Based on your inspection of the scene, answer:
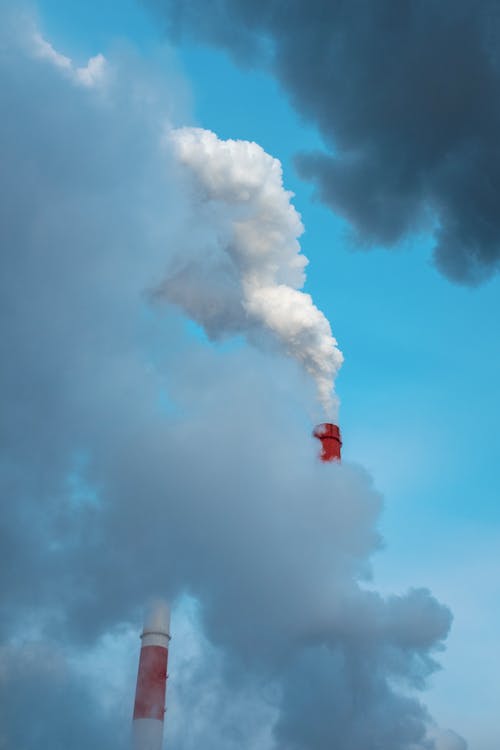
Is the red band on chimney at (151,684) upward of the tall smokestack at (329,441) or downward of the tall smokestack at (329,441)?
downward

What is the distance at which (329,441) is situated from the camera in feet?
118

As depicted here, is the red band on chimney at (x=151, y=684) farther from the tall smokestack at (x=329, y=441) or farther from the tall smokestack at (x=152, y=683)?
the tall smokestack at (x=329, y=441)

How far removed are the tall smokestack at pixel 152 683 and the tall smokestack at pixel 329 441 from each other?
953cm

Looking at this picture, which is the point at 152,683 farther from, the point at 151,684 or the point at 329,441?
the point at 329,441

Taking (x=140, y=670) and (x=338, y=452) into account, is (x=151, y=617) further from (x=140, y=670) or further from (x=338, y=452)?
(x=338, y=452)

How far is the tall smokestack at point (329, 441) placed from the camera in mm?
35906

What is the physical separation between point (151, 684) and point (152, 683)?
0.17 feet

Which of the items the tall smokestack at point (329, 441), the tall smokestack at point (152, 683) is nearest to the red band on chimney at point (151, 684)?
the tall smokestack at point (152, 683)

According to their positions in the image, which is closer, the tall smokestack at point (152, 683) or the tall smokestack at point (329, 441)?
the tall smokestack at point (152, 683)

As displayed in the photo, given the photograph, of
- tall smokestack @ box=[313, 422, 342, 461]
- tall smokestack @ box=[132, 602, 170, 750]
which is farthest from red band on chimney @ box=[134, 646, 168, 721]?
tall smokestack @ box=[313, 422, 342, 461]

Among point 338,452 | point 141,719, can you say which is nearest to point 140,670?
point 141,719

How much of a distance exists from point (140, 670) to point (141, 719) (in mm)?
1887

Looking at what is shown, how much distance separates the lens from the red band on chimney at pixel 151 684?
97.1ft

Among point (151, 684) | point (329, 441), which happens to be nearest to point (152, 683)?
point (151, 684)
